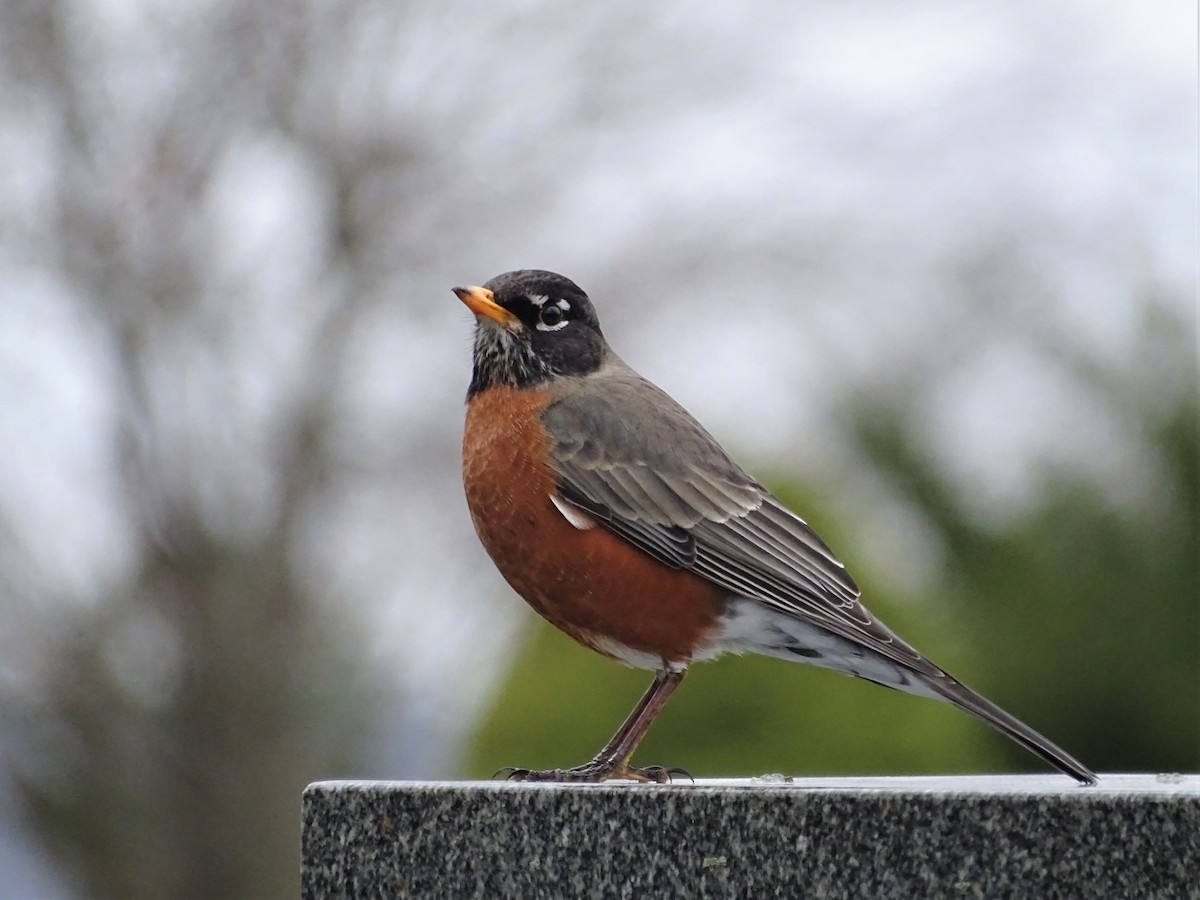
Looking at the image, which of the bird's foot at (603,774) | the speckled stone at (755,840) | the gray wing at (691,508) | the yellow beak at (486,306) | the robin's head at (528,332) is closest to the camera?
the speckled stone at (755,840)

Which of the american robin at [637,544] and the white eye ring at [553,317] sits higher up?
the white eye ring at [553,317]

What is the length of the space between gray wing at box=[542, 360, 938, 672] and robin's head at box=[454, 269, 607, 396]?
0.43ft

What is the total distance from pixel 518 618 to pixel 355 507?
2024 mm

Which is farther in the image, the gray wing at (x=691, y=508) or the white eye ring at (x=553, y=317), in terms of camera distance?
the white eye ring at (x=553, y=317)

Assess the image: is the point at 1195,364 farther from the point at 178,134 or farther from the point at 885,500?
the point at 178,134

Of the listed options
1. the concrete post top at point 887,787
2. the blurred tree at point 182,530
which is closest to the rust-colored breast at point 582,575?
the concrete post top at point 887,787

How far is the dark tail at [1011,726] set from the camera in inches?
148

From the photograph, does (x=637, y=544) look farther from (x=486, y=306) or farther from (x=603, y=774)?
(x=486, y=306)

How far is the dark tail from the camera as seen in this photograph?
3766 millimetres

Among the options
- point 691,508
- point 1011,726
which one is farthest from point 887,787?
point 691,508

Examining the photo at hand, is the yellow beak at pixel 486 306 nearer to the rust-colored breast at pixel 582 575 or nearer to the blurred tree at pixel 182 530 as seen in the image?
A: the rust-colored breast at pixel 582 575

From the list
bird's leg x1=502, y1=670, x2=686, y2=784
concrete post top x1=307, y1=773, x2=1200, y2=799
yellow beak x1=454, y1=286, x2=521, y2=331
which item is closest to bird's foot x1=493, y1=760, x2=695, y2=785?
bird's leg x1=502, y1=670, x2=686, y2=784

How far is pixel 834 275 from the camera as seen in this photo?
11984mm

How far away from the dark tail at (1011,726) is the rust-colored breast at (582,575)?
26.3 inches
